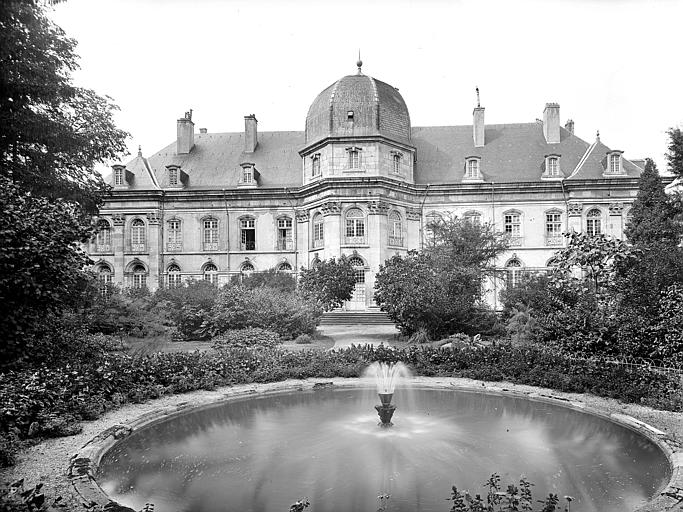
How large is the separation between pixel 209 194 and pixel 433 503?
3020 centimetres

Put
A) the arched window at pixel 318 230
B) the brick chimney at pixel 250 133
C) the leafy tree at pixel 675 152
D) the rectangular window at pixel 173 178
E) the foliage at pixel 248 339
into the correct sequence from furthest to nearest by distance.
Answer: the brick chimney at pixel 250 133 → the rectangular window at pixel 173 178 → the arched window at pixel 318 230 → the leafy tree at pixel 675 152 → the foliage at pixel 248 339

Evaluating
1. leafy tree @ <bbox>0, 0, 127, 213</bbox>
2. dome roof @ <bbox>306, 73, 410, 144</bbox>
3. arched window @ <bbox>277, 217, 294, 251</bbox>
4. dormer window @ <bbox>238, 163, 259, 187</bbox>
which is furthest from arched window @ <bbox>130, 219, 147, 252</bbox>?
leafy tree @ <bbox>0, 0, 127, 213</bbox>

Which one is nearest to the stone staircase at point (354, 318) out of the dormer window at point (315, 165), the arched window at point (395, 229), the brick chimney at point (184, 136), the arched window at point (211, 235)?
the arched window at point (395, 229)

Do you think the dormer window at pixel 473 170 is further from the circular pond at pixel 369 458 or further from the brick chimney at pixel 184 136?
the circular pond at pixel 369 458

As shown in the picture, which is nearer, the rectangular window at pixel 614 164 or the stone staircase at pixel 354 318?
the stone staircase at pixel 354 318

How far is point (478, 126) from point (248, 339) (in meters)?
24.5

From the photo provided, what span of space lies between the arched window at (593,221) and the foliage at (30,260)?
96.9ft

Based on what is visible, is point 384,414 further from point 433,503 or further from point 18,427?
point 18,427

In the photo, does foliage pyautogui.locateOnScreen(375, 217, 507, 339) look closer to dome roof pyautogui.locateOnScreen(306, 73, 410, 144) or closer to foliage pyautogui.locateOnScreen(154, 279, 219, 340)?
foliage pyautogui.locateOnScreen(154, 279, 219, 340)

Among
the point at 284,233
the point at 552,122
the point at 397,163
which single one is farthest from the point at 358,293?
the point at 552,122

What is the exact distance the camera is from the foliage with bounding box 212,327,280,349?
15602 millimetres

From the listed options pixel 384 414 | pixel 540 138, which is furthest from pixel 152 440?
pixel 540 138

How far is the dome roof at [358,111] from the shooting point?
2894 centimetres

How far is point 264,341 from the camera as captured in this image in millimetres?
15977
